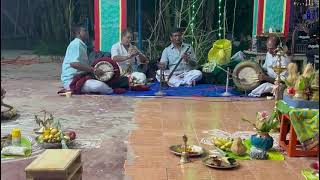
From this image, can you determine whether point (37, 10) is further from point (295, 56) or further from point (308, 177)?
point (308, 177)

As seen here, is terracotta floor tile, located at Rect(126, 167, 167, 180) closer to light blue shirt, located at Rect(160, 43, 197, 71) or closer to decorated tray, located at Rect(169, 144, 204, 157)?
decorated tray, located at Rect(169, 144, 204, 157)

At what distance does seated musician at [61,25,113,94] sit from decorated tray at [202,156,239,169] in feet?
11.2

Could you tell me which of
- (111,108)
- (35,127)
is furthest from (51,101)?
(35,127)

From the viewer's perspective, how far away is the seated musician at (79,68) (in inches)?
271

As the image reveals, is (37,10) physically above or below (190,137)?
above

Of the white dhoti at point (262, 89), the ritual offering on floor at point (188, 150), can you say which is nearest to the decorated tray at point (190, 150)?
the ritual offering on floor at point (188, 150)

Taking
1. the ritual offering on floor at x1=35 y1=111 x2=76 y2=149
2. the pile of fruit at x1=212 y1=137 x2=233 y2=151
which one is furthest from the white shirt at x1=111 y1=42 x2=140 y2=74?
the pile of fruit at x1=212 y1=137 x2=233 y2=151

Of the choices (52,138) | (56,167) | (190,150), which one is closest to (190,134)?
(190,150)

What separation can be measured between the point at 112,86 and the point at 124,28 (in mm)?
1645

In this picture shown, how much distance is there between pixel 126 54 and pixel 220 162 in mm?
4344

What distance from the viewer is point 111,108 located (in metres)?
6.33

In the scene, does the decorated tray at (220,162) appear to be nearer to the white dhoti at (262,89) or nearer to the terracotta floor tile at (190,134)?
the terracotta floor tile at (190,134)

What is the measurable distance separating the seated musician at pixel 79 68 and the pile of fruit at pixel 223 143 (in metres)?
3.07

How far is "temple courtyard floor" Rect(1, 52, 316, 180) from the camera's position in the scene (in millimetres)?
3885
